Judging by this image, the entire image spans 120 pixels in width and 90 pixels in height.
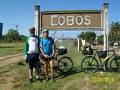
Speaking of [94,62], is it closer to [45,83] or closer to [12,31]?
[45,83]

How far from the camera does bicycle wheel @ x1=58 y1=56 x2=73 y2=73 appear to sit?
514 inches

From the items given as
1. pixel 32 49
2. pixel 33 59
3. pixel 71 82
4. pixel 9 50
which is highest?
pixel 32 49

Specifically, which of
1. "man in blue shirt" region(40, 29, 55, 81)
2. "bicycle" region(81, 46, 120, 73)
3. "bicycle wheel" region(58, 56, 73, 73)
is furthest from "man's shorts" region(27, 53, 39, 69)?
"bicycle" region(81, 46, 120, 73)

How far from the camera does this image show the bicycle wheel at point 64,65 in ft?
42.8

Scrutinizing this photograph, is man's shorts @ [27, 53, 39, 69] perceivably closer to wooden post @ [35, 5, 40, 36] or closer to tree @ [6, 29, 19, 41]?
wooden post @ [35, 5, 40, 36]

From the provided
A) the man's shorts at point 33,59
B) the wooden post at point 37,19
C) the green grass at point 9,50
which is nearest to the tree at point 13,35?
the green grass at point 9,50

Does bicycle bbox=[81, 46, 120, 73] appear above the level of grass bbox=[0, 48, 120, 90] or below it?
above

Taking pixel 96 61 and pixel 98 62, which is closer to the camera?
pixel 96 61

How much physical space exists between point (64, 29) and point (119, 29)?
77632 mm

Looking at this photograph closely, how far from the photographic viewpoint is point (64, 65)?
13094 millimetres

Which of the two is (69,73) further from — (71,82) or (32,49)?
(32,49)

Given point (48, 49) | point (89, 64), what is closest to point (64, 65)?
point (89, 64)

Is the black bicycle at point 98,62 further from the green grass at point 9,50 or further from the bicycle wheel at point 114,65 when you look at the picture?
the green grass at point 9,50

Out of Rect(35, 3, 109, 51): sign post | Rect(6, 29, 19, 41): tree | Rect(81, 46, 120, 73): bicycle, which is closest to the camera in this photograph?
Rect(81, 46, 120, 73): bicycle
